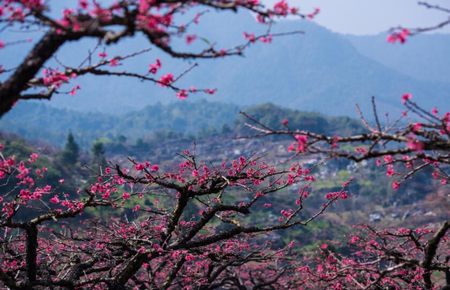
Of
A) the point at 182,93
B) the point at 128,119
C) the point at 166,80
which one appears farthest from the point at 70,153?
the point at 128,119

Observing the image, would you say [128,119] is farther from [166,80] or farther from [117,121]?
[166,80]

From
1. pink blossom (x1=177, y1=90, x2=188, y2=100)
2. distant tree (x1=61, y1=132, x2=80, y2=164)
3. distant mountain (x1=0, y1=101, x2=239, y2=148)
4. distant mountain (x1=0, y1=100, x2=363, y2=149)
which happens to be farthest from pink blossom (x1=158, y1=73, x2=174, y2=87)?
distant mountain (x1=0, y1=101, x2=239, y2=148)

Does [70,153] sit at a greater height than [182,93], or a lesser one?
lesser

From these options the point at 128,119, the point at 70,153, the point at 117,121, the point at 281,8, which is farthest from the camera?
the point at 117,121

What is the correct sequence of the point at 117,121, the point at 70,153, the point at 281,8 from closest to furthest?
1. the point at 281,8
2. the point at 70,153
3. the point at 117,121

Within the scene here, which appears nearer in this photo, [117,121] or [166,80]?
[166,80]

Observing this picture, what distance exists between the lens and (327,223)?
51.1 meters

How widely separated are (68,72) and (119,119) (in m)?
198

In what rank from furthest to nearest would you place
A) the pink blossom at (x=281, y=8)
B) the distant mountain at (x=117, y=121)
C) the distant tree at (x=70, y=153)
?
the distant mountain at (x=117, y=121) → the distant tree at (x=70, y=153) → the pink blossom at (x=281, y=8)

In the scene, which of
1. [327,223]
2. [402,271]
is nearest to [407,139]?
[402,271]

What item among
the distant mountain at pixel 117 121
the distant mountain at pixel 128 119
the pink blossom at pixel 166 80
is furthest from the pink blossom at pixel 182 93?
the distant mountain at pixel 128 119

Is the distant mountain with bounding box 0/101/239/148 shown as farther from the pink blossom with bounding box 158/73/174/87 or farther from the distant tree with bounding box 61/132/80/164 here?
the pink blossom with bounding box 158/73/174/87

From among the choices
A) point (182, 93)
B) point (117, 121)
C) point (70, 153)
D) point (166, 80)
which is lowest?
point (117, 121)

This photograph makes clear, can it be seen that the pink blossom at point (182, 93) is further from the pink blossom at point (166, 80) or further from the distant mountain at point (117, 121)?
the distant mountain at point (117, 121)
